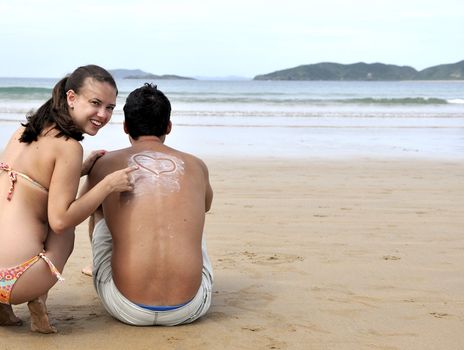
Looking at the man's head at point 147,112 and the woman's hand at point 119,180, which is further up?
the man's head at point 147,112

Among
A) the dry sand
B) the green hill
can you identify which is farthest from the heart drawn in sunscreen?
the green hill

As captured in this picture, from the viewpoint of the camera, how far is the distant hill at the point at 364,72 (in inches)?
4139

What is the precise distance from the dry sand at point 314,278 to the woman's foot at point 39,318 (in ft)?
0.15

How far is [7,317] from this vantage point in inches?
142

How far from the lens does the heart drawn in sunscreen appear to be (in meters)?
3.68

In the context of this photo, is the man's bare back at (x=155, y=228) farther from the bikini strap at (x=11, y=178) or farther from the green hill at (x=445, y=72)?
the green hill at (x=445, y=72)

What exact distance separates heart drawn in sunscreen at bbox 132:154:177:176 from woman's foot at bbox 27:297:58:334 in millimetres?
824

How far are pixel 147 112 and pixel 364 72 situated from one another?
110 meters

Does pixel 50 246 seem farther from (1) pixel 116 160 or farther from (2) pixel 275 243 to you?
(2) pixel 275 243

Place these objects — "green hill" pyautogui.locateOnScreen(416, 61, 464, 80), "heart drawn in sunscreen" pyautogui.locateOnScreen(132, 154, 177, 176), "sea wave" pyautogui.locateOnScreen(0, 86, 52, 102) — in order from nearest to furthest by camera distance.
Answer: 1. "heart drawn in sunscreen" pyautogui.locateOnScreen(132, 154, 177, 176)
2. "sea wave" pyautogui.locateOnScreen(0, 86, 52, 102)
3. "green hill" pyautogui.locateOnScreen(416, 61, 464, 80)

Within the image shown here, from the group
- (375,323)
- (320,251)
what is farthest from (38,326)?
(320,251)

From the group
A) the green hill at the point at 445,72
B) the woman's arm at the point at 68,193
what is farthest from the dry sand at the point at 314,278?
the green hill at the point at 445,72

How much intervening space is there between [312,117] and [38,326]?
18.6 meters

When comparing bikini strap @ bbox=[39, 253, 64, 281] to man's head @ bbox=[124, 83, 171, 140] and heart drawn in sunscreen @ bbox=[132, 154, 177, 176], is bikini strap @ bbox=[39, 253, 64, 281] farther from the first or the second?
man's head @ bbox=[124, 83, 171, 140]
